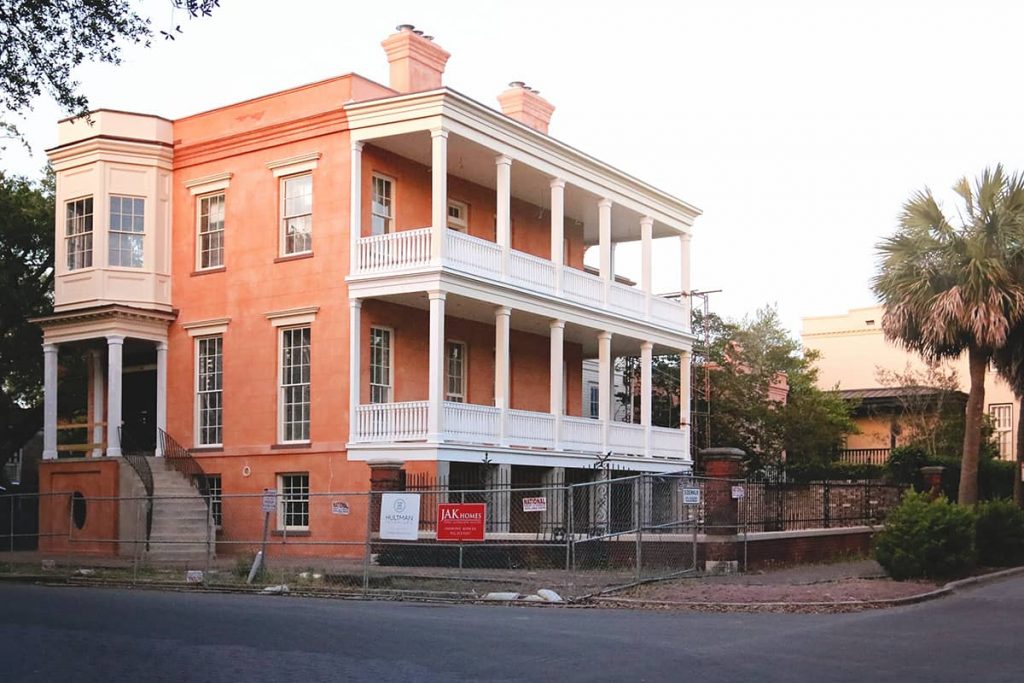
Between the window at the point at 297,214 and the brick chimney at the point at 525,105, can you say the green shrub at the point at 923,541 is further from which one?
the brick chimney at the point at 525,105

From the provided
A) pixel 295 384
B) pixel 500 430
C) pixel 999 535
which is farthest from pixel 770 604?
pixel 295 384

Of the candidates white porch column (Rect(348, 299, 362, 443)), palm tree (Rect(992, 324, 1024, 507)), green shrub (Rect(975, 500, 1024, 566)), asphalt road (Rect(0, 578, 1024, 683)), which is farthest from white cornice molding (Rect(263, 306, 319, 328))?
palm tree (Rect(992, 324, 1024, 507))

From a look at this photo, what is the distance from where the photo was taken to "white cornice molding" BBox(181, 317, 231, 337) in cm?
3067

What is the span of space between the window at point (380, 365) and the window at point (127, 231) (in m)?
6.94

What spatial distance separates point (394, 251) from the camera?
27.7m

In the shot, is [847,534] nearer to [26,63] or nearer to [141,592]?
[141,592]

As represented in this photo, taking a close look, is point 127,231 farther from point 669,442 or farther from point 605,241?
point 669,442

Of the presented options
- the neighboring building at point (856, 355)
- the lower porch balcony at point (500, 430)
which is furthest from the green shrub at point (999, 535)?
the neighboring building at point (856, 355)

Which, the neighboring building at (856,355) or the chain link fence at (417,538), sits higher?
the neighboring building at (856,355)

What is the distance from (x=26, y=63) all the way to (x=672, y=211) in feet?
73.4

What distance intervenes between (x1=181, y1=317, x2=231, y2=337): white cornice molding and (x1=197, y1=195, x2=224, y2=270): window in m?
1.45

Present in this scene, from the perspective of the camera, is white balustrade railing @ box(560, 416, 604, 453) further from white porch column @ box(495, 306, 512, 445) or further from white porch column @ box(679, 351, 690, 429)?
A: white porch column @ box(679, 351, 690, 429)

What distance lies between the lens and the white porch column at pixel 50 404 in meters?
31.5

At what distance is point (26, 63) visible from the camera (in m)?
17.0
